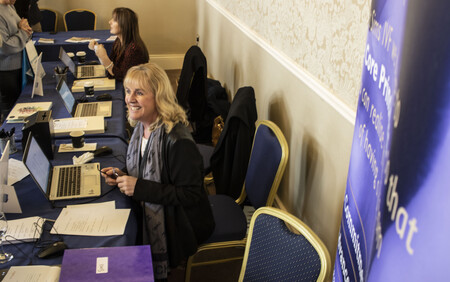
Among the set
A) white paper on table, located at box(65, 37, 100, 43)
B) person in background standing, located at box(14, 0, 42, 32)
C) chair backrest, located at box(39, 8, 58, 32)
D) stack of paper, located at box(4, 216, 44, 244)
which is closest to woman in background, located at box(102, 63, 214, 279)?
stack of paper, located at box(4, 216, 44, 244)

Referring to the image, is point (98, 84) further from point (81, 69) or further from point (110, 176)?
point (110, 176)

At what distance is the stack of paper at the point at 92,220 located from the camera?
1.82 meters

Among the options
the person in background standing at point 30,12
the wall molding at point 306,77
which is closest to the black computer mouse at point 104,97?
the wall molding at point 306,77

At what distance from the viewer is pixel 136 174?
2.21m

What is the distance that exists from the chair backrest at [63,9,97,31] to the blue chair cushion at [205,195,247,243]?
162 inches

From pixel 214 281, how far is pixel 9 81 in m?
2.59

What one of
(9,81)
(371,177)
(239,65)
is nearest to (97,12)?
(9,81)

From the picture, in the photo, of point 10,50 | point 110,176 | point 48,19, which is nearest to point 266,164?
point 110,176

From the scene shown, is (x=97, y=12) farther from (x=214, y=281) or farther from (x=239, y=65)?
(x=214, y=281)

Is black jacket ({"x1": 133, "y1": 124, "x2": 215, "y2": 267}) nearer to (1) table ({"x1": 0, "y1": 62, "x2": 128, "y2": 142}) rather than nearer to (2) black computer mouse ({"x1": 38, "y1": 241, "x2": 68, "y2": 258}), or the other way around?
(2) black computer mouse ({"x1": 38, "y1": 241, "x2": 68, "y2": 258})

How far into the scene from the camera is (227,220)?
2367 millimetres

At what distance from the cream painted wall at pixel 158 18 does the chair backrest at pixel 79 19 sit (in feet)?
0.72

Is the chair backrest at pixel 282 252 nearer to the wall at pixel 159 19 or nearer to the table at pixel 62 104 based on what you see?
the table at pixel 62 104

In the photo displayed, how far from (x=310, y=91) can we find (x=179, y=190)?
898mm
